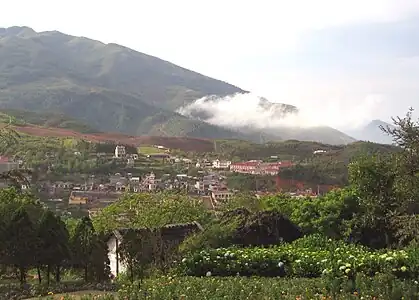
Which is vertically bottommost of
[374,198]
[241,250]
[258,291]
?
[241,250]

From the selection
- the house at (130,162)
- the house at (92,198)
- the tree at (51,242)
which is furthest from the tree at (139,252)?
the house at (130,162)

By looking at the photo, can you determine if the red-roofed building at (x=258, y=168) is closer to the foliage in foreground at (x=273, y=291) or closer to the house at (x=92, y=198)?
the house at (x=92, y=198)

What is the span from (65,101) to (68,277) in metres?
164

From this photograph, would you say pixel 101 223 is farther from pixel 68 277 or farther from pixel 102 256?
pixel 102 256

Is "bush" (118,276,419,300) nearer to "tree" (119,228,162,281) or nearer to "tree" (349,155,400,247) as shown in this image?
"tree" (119,228,162,281)

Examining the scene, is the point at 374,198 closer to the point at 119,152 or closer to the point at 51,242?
the point at 51,242

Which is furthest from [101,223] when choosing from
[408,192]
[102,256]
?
[408,192]

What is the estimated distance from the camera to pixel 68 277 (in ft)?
60.6

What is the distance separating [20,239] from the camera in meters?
13.8

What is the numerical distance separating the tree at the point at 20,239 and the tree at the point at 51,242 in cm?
21

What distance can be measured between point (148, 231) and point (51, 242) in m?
2.75

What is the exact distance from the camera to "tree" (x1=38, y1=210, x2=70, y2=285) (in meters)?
14.1

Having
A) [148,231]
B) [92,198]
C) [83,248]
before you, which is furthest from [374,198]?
[92,198]

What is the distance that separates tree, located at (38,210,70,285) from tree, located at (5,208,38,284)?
0.69 feet
